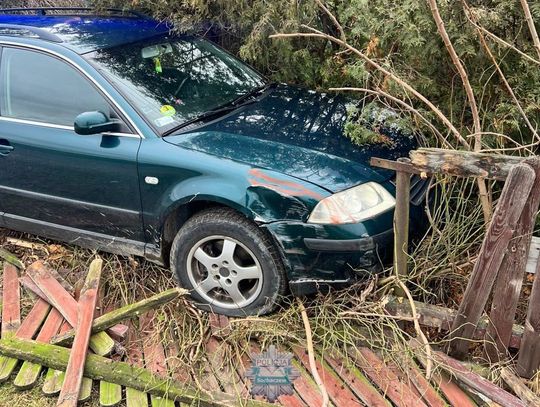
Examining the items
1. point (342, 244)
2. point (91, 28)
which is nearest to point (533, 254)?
point (342, 244)

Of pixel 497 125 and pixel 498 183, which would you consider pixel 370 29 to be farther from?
pixel 498 183

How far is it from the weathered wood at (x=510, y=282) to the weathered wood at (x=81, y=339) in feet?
6.97

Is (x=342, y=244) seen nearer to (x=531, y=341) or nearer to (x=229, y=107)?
(x=531, y=341)

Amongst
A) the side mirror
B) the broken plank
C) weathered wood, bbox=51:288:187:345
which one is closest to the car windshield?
the side mirror

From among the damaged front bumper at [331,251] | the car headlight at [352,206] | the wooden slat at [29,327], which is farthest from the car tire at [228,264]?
the wooden slat at [29,327]

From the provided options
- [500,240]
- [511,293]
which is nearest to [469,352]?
[511,293]

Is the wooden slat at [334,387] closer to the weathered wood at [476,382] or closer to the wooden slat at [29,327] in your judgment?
the weathered wood at [476,382]

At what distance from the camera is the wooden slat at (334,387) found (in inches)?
103

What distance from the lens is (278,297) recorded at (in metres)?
2.96

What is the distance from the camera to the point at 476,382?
2.57m

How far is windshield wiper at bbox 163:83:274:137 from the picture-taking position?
318 cm

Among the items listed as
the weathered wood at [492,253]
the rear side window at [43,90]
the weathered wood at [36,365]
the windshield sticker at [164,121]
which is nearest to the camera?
the weathered wood at [492,253]

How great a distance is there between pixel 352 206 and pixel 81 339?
65.5 inches

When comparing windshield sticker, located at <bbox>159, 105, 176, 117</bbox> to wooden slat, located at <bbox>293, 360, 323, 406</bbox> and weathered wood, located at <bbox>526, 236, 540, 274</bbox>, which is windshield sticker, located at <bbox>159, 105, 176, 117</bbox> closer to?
wooden slat, located at <bbox>293, 360, 323, 406</bbox>
